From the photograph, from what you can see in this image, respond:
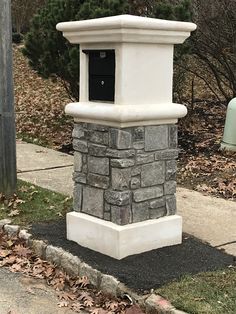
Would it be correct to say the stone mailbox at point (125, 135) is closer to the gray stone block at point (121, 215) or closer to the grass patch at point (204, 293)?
the gray stone block at point (121, 215)

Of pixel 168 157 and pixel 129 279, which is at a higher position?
pixel 168 157

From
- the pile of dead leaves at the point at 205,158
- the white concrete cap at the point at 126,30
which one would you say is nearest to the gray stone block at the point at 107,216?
the white concrete cap at the point at 126,30

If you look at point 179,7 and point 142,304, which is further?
point 179,7

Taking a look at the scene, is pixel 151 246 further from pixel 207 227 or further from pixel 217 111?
pixel 217 111

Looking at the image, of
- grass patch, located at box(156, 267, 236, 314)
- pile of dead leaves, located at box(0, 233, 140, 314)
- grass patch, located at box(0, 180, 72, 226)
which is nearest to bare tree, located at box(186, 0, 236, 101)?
grass patch, located at box(0, 180, 72, 226)

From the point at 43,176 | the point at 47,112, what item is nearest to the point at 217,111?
the point at 47,112

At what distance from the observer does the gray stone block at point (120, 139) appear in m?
4.27

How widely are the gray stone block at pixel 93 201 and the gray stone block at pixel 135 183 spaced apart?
0.83 ft

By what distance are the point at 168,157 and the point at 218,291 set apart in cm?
121

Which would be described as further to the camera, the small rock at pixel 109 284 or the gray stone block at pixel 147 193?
the gray stone block at pixel 147 193

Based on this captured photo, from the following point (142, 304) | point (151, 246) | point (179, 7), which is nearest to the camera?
point (142, 304)

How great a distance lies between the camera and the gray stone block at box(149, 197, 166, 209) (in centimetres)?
455

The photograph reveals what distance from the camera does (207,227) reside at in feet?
17.3

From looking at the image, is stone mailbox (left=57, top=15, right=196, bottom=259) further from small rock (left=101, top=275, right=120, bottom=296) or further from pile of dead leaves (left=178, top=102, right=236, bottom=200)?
pile of dead leaves (left=178, top=102, right=236, bottom=200)
